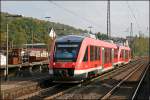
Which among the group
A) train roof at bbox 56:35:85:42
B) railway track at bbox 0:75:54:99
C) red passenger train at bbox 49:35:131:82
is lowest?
railway track at bbox 0:75:54:99

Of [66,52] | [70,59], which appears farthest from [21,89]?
[66,52]

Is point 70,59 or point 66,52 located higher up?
point 66,52

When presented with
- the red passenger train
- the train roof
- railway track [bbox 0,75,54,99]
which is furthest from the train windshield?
railway track [bbox 0,75,54,99]

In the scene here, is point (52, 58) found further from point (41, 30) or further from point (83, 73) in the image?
point (41, 30)

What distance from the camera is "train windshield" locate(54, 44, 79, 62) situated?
23.1m

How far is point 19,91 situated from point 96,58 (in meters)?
9.04

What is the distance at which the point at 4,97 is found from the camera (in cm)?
1812

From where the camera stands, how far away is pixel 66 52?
921 inches

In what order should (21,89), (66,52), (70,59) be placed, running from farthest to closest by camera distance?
1. (66,52)
2. (70,59)
3. (21,89)

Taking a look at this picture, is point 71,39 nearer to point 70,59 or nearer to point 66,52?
point 66,52

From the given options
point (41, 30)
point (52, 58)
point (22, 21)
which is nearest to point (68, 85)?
point (52, 58)

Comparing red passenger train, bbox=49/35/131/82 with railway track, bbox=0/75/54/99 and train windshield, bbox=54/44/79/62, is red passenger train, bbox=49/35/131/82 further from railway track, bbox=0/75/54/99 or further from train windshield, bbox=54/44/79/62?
railway track, bbox=0/75/54/99

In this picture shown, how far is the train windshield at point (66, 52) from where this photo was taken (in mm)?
23148

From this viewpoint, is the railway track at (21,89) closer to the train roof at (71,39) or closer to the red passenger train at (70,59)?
the red passenger train at (70,59)
